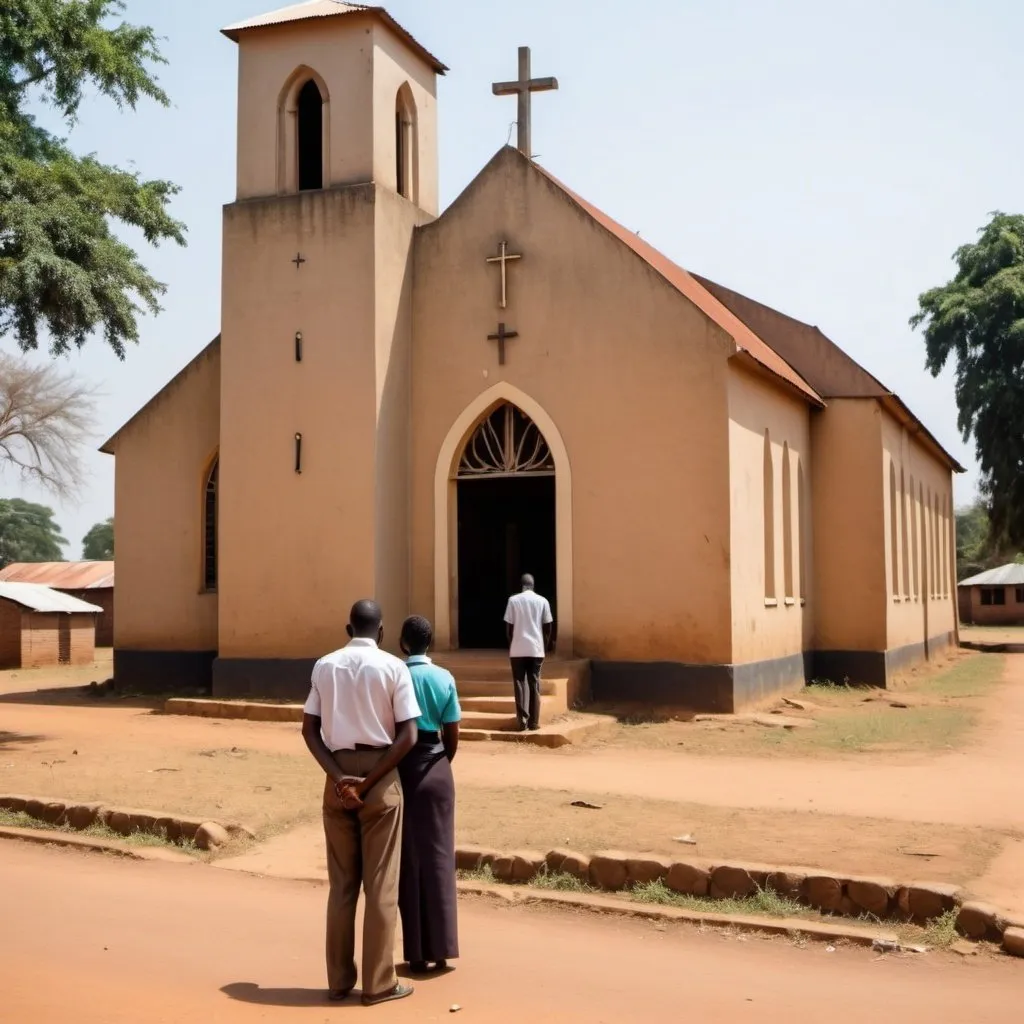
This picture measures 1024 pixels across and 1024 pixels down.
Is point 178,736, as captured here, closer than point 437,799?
No

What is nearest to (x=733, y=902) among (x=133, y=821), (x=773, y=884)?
(x=773, y=884)

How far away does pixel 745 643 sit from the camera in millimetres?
17641

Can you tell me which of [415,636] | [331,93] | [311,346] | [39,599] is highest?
[331,93]

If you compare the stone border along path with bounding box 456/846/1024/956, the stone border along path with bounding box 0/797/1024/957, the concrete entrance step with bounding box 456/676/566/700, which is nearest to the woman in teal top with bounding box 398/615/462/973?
the stone border along path with bounding box 0/797/1024/957

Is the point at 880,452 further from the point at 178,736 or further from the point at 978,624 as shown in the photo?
the point at 978,624

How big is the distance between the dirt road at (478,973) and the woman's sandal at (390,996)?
64 millimetres

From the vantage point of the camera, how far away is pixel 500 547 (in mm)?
22844

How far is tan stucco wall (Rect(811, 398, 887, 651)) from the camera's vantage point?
21.5m

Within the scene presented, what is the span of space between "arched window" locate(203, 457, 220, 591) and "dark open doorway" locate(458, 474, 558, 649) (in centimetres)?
404

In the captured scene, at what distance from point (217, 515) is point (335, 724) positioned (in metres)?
14.2

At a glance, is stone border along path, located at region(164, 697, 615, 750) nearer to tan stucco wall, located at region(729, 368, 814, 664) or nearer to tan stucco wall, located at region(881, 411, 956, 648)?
tan stucco wall, located at region(729, 368, 814, 664)

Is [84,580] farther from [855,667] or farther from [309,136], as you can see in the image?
[855,667]

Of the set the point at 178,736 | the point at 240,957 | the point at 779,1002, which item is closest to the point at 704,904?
the point at 779,1002

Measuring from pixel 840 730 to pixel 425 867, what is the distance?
416 inches
